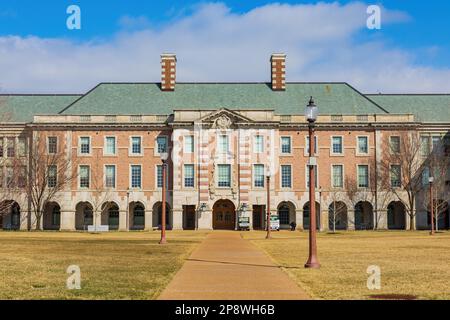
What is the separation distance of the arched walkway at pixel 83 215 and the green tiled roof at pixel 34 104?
36.8 ft

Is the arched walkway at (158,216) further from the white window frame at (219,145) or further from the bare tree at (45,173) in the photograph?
the bare tree at (45,173)

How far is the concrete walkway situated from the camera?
14023 mm

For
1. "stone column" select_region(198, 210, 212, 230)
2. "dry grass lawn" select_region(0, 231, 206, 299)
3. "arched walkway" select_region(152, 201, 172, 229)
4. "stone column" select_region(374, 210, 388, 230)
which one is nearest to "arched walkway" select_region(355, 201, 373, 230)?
"stone column" select_region(374, 210, 388, 230)

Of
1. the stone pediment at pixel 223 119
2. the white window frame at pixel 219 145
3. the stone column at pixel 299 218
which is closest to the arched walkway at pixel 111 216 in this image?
the white window frame at pixel 219 145

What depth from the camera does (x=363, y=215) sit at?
244ft

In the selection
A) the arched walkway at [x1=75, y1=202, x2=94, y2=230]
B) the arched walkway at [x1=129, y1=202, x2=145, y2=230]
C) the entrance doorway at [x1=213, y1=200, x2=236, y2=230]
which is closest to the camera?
the entrance doorway at [x1=213, y1=200, x2=236, y2=230]

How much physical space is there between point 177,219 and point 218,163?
23.5 ft

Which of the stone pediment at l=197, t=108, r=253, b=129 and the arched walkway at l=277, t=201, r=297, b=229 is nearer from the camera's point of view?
the stone pediment at l=197, t=108, r=253, b=129

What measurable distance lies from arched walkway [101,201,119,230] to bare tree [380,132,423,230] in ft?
92.9

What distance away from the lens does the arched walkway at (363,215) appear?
73.5m

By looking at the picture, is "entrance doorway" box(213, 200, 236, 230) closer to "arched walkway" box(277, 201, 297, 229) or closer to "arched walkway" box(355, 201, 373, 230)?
"arched walkway" box(277, 201, 297, 229)
